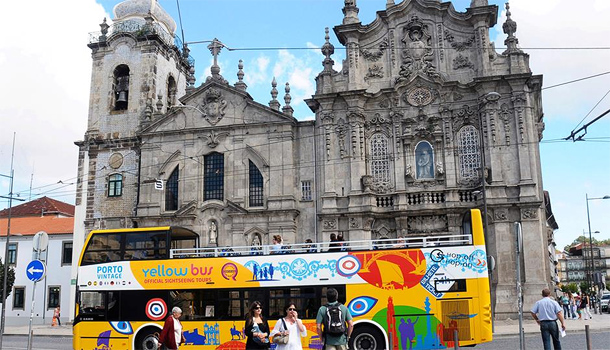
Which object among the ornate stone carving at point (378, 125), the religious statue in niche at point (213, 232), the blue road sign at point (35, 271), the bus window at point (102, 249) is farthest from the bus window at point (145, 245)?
the ornate stone carving at point (378, 125)

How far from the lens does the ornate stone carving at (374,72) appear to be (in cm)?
3325

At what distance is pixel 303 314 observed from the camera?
56.4ft

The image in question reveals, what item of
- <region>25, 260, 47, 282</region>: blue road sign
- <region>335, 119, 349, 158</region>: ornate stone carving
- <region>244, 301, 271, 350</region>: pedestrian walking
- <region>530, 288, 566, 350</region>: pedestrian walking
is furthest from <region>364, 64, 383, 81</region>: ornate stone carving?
<region>244, 301, 271, 350</region>: pedestrian walking

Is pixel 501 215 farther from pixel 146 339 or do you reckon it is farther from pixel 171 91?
pixel 171 91

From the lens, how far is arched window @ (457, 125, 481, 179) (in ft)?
101

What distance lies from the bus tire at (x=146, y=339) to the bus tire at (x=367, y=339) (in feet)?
20.3

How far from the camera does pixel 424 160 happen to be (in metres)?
31.8

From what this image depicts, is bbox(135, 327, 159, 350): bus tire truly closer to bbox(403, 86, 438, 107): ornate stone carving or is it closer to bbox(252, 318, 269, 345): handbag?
bbox(252, 318, 269, 345): handbag

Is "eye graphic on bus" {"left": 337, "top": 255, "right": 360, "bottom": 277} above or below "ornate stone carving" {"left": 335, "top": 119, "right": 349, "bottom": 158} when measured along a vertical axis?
below

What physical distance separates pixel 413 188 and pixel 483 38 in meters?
8.84

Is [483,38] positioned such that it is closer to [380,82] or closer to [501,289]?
[380,82]

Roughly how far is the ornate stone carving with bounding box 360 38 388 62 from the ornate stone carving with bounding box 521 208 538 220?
1153cm

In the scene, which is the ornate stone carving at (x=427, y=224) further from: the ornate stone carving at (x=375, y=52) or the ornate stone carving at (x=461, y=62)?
the ornate stone carving at (x=375, y=52)

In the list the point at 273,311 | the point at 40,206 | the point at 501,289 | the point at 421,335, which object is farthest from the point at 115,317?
the point at 40,206
